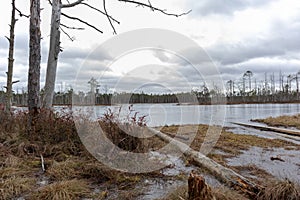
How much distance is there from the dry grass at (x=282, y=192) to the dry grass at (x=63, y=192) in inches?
93.5

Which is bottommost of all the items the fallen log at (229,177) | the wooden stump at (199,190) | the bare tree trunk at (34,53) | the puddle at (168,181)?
the puddle at (168,181)

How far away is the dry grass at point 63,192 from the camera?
11.0ft

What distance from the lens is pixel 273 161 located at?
616cm

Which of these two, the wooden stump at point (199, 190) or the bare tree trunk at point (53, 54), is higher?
the bare tree trunk at point (53, 54)

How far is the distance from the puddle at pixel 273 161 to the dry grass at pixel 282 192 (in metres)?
1.34

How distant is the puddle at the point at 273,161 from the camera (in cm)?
512

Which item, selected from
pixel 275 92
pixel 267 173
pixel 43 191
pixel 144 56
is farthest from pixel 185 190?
pixel 275 92

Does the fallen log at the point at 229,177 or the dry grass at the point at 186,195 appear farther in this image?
the fallen log at the point at 229,177

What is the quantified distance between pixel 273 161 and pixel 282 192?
10.2 ft

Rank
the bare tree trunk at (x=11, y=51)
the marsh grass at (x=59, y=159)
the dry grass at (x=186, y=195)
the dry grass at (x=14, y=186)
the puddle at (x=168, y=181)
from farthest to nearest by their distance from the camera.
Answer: the bare tree trunk at (x=11, y=51) → the puddle at (x=168, y=181) → the marsh grass at (x=59, y=159) → the dry grass at (x=14, y=186) → the dry grass at (x=186, y=195)

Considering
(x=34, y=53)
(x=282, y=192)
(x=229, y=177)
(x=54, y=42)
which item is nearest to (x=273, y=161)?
(x=229, y=177)

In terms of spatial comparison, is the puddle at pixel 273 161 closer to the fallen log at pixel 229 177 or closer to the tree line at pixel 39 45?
the fallen log at pixel 229 177

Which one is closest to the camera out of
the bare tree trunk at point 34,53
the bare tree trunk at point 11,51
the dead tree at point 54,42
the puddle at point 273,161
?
the puddle at point 273,161

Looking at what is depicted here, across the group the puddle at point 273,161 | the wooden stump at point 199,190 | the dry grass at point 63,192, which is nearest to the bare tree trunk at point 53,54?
the dry grass at point 63,192
